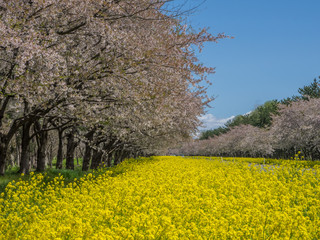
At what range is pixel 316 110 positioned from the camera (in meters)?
44.2

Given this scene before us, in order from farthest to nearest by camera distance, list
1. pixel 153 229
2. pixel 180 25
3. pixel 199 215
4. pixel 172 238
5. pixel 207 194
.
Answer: pixel 180 25
pixel 207 194
pixel 199 215
pixel 153 229
pixel 172 238

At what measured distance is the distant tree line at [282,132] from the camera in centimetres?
4450

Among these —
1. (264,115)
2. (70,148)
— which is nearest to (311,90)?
(264,115)

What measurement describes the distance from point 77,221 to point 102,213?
1.03 m

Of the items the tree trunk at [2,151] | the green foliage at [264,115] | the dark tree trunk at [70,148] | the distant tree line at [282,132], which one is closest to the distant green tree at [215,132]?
the distant tree line at [282,132]

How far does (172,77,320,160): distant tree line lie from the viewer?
4450 centimetres

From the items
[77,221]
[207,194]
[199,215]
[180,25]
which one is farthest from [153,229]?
[180,25]

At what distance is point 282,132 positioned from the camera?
49.2 m

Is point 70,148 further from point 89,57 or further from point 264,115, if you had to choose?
point 264,115

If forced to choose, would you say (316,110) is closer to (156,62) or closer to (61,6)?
(156,62)

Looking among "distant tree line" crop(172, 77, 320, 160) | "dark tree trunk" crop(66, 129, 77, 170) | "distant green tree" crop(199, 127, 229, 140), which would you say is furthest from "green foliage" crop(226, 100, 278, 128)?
"dark tree trunk" crop(66, 129, 77, 170)

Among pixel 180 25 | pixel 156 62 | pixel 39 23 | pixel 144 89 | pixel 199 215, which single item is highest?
pixel 180 25

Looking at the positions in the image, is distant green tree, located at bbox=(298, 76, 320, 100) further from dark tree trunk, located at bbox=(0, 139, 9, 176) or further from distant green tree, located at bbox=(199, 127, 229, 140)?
dark tree trunk, located at bbox=(0, 139, 9, 176)

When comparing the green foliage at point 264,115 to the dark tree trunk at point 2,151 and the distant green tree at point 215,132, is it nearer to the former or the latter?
the distant green tree at point 215,132
